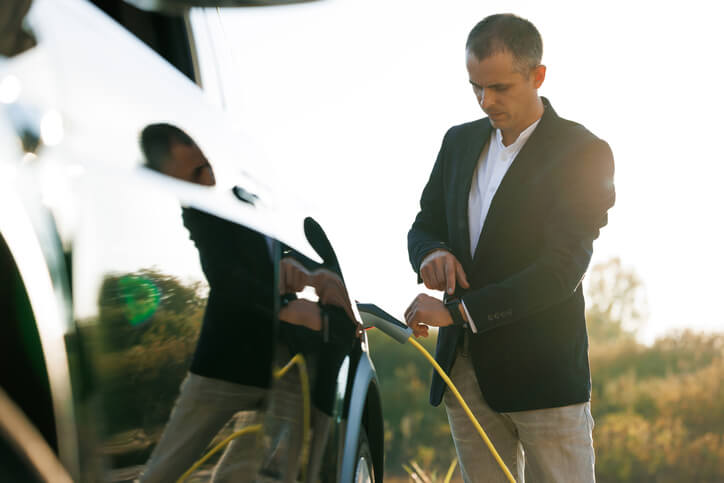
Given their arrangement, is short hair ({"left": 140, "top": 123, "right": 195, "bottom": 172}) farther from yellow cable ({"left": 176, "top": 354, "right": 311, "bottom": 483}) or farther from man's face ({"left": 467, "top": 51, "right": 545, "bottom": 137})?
man's face ({"left": 467, "top": 51, "right": 545, "bottom": 137})

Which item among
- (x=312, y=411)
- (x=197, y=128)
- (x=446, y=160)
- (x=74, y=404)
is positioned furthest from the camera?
(x=446, y=160)

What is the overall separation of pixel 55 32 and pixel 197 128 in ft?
1.17

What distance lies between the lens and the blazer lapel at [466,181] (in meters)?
2.32

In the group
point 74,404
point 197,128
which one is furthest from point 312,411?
point 74,404

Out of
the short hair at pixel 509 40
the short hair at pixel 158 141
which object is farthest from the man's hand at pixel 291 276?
the short hair at pixel 509 40

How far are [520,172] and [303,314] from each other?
907mm

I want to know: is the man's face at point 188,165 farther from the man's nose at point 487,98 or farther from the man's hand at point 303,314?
the man's nose at point 487,98

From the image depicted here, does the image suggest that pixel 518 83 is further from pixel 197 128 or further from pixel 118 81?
pixel 118 81

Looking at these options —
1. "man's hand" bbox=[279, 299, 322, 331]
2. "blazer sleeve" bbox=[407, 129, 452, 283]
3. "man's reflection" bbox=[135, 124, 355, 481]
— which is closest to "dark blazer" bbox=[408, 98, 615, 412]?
"blazer sleeve" bbox=[407, 129, 452, 283]

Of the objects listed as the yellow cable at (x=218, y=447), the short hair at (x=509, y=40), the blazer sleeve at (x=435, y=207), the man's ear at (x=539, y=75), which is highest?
the short hair at (x=509, y=40)

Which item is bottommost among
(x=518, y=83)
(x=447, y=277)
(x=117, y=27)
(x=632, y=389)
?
(x=632, y=389)

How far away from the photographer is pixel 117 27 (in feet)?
3.69

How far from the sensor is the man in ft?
6.97

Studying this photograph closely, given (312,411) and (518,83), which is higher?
(518,83)
